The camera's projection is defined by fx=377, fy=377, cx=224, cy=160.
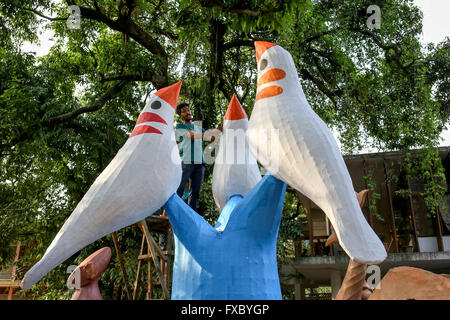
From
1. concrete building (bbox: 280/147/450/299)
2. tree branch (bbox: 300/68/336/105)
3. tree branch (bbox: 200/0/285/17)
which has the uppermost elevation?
tree branch (bbox: 300/68/336/105)

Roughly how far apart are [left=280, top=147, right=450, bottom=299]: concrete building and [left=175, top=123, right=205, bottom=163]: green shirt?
18.0ft

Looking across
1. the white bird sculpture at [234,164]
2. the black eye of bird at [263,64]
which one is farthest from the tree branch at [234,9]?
the black eye of bird at [263,64]

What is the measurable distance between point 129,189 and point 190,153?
1.21m

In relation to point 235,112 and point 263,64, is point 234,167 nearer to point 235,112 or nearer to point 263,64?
point 235,112

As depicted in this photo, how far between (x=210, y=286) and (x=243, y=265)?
0.62 ft

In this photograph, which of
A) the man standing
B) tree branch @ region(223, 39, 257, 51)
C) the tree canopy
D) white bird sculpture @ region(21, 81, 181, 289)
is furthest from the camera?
tree branch @ region(223, 39, 257, 51)

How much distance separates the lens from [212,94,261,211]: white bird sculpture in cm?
241

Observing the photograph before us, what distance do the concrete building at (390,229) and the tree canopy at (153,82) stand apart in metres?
1.40

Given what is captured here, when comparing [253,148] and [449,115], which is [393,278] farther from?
[449,115]

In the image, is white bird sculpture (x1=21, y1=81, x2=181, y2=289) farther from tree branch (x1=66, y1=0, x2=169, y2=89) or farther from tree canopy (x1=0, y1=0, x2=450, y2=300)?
tree branch (x1=66, y1=0, x2=169, y2=89)

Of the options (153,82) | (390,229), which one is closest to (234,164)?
(153,82)

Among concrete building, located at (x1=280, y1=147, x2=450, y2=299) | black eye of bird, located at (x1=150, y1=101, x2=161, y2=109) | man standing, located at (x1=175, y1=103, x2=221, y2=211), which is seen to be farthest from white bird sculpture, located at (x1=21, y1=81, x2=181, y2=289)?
concrete building, located at (x1=280, y1=147, x2=450, y2=299)
